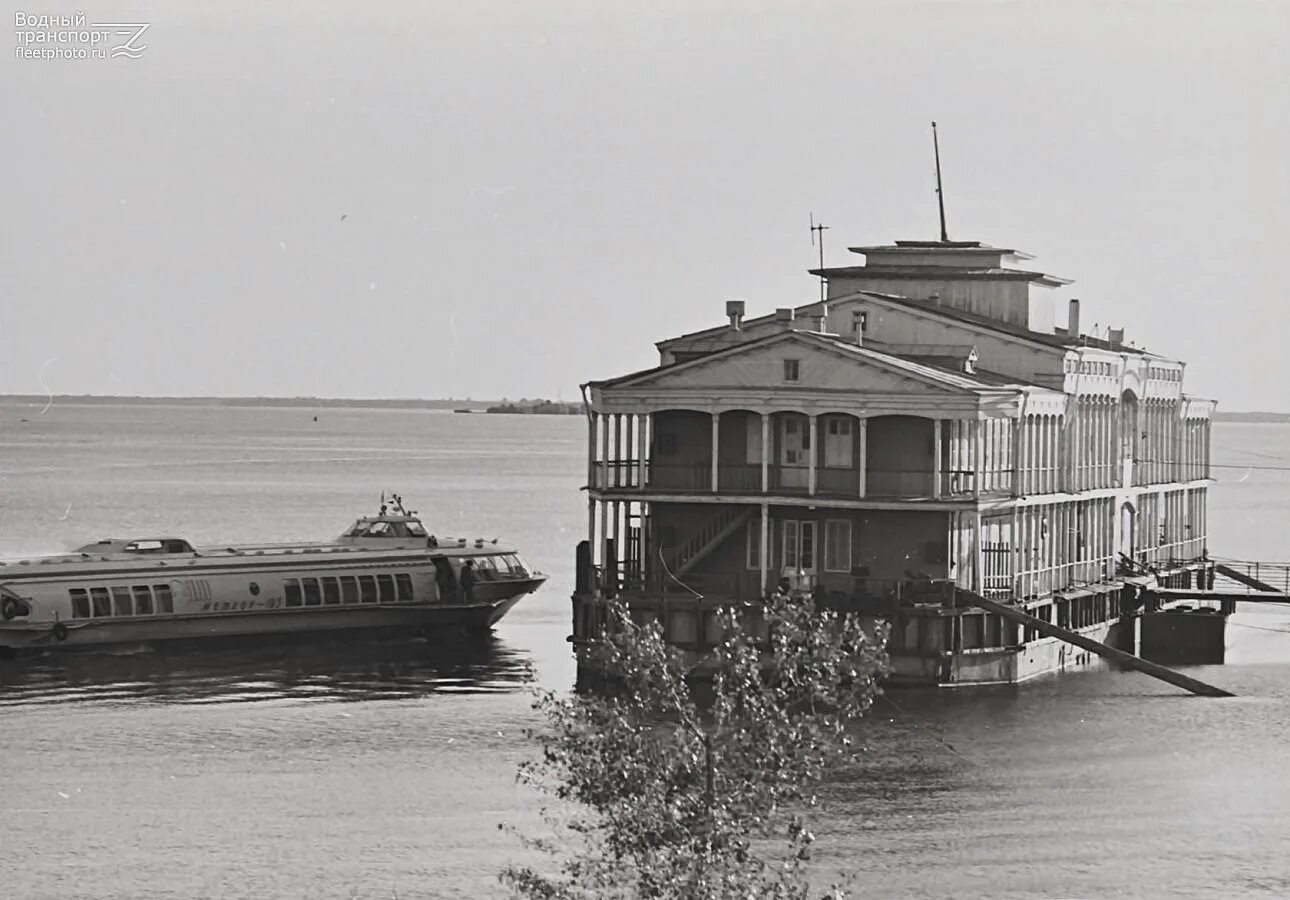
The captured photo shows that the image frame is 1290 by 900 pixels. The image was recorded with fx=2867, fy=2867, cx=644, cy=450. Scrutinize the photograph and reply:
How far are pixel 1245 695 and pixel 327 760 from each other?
24826 mm

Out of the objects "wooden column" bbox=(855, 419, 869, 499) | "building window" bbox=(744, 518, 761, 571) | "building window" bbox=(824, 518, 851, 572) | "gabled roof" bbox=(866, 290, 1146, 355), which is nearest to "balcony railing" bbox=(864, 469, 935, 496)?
"wooden column" bbox=(855, 419, 869, 499)

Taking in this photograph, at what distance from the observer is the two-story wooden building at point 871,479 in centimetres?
6950

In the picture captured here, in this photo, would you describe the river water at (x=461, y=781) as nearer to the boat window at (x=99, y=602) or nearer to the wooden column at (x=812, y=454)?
the boat window at (x=99, y=602)

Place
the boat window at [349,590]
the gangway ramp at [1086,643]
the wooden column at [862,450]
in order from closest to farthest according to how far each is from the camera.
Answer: the gangway ramp at [1086,643] → the wooden column at [862,450] → the boat window at [349,590]

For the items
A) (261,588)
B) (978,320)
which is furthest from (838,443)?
(261,588)

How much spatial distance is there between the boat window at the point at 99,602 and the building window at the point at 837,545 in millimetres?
20002

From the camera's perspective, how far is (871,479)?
71438 mm

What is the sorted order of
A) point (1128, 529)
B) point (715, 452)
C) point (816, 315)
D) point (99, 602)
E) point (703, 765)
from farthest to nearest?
point (1128, 529), point (816, 315), point (99, 602), point (715, 452), point (703, 765)

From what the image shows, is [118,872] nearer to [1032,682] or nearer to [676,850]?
[676,850]

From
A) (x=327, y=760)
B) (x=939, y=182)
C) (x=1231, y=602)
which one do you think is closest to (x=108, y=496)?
(x=939, y=182)

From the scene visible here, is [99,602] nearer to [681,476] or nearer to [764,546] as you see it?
[681,476]

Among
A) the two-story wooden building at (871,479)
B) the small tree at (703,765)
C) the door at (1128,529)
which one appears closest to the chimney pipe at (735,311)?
the two-story wooden building at (871,479)

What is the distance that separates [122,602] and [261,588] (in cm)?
446

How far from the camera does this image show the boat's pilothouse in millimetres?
77000
